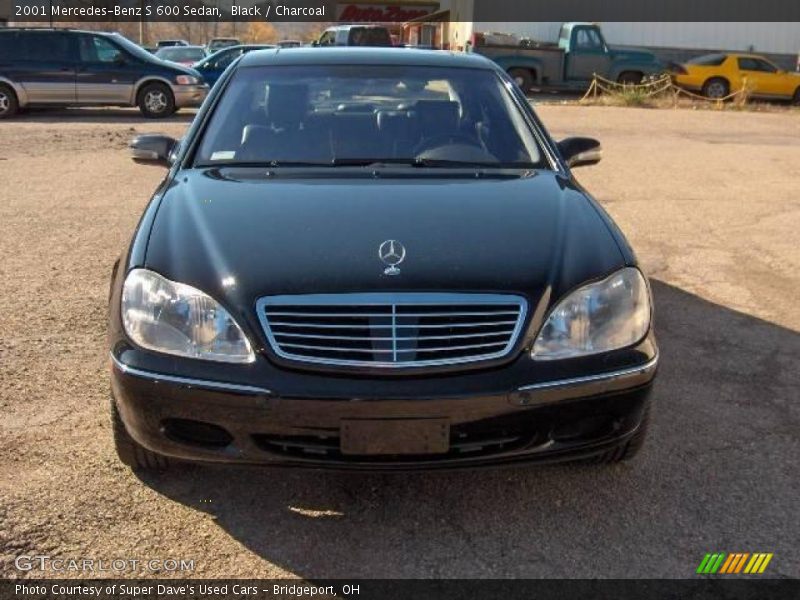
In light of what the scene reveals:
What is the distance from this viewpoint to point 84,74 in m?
16.4

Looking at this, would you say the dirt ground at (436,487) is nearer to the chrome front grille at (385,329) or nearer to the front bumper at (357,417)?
the front bumper at (357,417)

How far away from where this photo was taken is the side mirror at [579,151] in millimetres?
4523

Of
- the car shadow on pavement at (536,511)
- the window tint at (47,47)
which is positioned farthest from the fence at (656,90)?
the car shadow on pavement at (536,511)

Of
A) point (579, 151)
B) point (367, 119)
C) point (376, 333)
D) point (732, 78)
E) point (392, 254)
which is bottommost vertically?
point (732, 78)

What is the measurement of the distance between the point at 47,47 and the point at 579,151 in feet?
47.6

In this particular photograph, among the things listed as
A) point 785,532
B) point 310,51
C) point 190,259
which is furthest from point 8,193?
point 785,532

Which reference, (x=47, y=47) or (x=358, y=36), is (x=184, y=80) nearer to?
(x=47, y=47)

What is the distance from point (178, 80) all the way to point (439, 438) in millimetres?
15239

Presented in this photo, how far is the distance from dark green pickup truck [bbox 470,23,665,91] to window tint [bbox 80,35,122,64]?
1184 cm

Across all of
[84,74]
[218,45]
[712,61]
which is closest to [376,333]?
[84,74]

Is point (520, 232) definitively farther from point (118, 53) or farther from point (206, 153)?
point (118, 53)

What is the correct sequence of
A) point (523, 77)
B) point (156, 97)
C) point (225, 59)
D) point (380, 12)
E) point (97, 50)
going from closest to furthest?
point (97, 50), point (156, 97), point (225, 59), point (523, 77), point (380, 12)

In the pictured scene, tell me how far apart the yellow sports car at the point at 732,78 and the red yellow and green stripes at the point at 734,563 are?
2458cm

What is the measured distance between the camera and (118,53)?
16.6 meters
